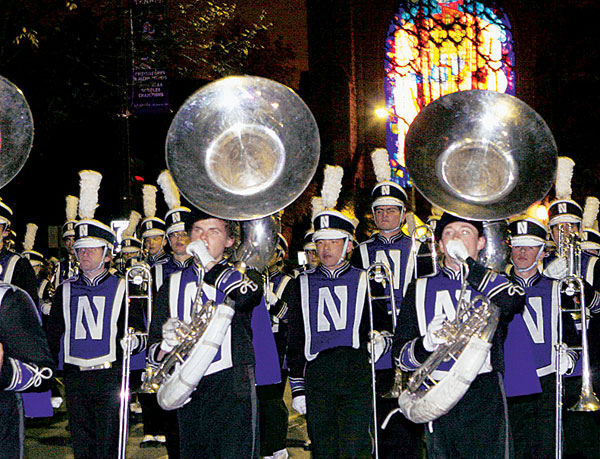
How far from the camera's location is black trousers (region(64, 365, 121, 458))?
6.46 metres

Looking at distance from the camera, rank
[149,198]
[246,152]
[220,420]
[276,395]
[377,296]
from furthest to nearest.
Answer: [149,198] < [377,296] < [276,395] < [246,152] < [220,420]

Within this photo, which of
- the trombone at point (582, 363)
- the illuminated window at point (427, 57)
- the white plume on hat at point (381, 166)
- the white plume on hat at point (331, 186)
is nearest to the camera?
the trombone at point (582, 363)

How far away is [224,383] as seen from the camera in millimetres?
5152

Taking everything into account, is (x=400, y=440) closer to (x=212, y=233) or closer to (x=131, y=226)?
(x=212, y=233)

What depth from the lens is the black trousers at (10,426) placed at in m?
4.54

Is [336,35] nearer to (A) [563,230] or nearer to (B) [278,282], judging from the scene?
(B) [278,282]

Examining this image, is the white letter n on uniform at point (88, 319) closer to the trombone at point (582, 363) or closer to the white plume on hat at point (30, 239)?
the trombone at point (582, 363)

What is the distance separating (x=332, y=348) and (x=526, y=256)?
1.81 metres

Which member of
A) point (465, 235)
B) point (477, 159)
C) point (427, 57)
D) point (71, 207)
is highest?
point (427, 57)

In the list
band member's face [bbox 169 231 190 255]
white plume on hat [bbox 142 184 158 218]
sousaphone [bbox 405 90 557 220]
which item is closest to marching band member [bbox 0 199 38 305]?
→ band member's face [bbox 169 231 190 255]

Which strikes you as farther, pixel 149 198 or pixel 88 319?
pixel 149 198

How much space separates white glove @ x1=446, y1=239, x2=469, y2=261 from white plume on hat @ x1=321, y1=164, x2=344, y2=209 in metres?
2.49

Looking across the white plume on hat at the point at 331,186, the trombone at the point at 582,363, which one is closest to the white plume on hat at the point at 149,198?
the white plume on hat at the point at 331,186

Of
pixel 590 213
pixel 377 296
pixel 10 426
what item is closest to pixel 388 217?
pixel 377 296
